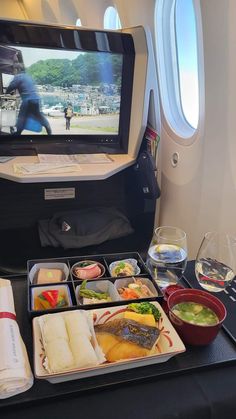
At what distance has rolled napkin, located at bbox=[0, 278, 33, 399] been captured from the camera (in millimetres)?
597

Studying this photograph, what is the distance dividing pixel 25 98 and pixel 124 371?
138cm

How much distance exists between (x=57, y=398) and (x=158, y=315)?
0.27 metres

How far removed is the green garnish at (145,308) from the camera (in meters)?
0.75

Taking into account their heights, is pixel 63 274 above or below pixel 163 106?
below

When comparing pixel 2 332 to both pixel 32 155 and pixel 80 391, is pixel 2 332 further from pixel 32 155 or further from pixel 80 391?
pixel 32 155

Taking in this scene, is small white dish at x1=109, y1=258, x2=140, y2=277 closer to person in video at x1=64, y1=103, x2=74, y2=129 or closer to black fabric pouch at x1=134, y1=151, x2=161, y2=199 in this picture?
black fabric pouch at x1=134, y1=151, x2=161, y2=199

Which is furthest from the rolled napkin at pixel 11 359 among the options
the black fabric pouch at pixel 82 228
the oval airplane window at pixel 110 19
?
the oval airplane window at pixel 110 19

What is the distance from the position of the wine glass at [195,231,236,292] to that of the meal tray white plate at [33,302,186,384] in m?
0.23

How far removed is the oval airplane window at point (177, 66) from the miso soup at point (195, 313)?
1.09m

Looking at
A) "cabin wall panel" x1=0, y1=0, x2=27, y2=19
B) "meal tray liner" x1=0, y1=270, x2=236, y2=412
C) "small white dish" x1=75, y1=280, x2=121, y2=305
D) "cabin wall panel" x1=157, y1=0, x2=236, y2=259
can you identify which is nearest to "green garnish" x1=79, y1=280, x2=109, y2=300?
"small white dish" x1=75, y1=280, x2=121, y2=305

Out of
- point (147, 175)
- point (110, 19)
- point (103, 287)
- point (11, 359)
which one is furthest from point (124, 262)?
point (110, 19)

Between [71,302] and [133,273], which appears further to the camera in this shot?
[133,273]

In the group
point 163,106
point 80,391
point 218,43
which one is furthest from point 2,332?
point 163,106

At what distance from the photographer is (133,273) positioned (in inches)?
36.3
